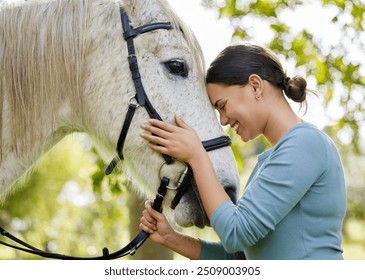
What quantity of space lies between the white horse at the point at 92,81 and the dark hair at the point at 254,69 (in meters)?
0.29

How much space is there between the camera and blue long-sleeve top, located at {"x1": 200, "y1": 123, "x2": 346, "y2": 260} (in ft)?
7.42

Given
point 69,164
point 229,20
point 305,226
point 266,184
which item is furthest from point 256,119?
point 69,164

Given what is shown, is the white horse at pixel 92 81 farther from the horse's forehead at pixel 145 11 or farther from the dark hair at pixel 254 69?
the dark hair at pixel 254 69

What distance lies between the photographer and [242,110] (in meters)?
2.53

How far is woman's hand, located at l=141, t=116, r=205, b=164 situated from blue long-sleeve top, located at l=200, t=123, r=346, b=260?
339 mm

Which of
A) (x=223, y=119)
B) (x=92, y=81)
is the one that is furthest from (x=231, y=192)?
(x=92, y=81)

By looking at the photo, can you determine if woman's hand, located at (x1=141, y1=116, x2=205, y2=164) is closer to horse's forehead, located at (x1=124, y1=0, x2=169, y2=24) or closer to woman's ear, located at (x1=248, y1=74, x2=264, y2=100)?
woman's ear, located at (x1=248, y1=74, x2=264, y2=100)

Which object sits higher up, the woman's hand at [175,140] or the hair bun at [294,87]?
the hair bun at [294,87]

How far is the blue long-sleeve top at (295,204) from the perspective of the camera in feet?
7.42

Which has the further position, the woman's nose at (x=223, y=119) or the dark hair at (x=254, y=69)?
the woman's nose at (x=223, y=119)

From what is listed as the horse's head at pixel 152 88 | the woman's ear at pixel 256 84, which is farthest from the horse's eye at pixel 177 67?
the woman's ear at pixel 256 84

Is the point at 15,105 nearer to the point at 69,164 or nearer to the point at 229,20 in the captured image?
the point at 229,20

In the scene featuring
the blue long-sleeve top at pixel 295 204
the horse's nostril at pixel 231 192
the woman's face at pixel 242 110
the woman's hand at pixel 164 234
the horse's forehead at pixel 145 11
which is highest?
the horse's forehead at pixel 145 11

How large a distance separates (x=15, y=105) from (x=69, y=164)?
8.35 metres
